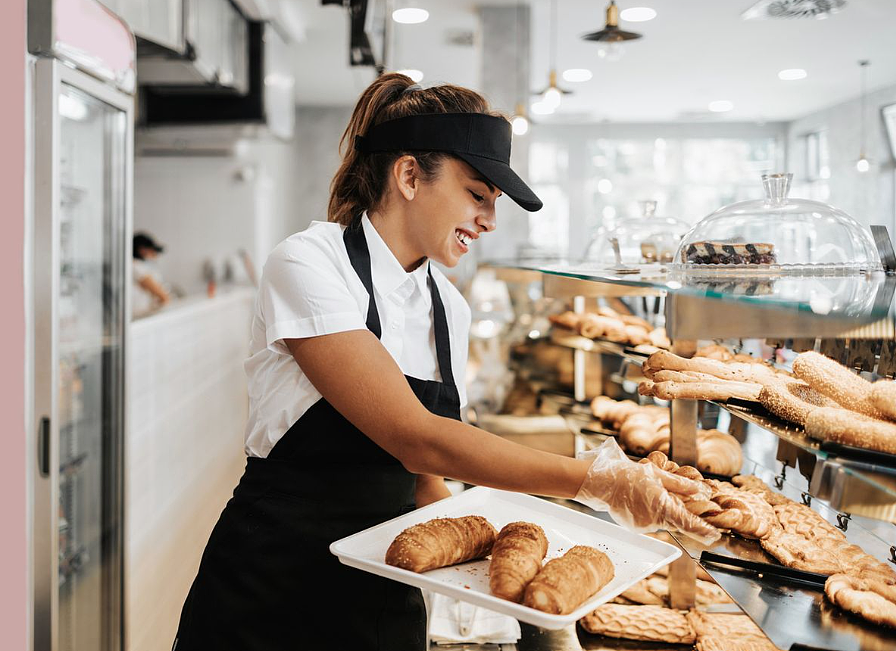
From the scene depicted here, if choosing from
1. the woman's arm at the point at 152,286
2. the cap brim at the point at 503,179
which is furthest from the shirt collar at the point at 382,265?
the woman's arm at the point at 152,286

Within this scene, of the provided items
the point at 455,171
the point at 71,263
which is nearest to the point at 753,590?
the point at 455,171

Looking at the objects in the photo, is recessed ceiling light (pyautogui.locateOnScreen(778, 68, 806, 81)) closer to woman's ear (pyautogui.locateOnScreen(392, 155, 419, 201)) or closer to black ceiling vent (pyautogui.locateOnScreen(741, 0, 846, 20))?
black ceiling vent (pyautogui.locateOnScreen(741, 0, 846, 20))

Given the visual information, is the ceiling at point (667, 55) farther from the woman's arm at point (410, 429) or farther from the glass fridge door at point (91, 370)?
the woman's arm at point (410, 429)

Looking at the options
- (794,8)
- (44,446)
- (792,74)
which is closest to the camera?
(44,446)

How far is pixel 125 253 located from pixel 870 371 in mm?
2504

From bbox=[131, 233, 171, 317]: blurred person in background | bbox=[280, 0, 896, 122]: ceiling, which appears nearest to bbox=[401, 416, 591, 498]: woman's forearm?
bbox=[280, 0, 896, 122]: ceiling

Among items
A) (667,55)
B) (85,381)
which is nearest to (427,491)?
(85,381)

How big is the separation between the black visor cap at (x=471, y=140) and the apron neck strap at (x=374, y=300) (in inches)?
7.8

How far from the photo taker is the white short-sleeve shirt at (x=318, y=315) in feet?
4.47

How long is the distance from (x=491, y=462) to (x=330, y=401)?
30cm

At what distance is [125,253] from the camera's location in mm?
2949

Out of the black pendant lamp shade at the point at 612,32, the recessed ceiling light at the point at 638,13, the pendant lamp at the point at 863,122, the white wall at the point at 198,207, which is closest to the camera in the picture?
the black pendant lamp shade at the point at 612,32

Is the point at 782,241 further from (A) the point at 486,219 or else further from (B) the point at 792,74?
(B) the point at 792,74

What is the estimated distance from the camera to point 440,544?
124cm
